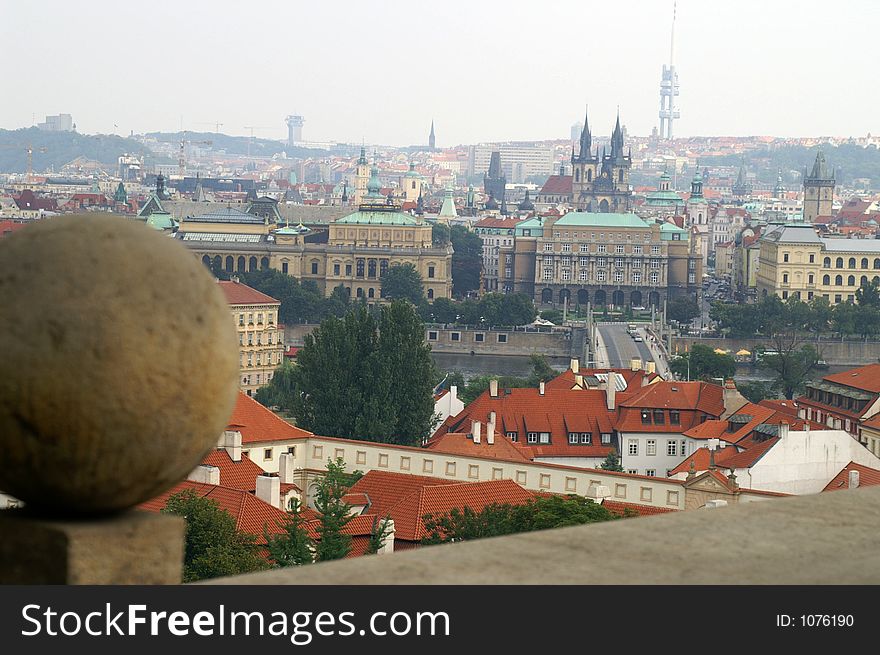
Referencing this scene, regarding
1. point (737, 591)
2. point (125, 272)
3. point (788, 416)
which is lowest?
point (788, 416)

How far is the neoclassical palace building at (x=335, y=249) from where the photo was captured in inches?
4589

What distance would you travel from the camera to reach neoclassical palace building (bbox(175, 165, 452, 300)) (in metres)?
117

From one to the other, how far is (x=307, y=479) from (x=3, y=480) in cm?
2738

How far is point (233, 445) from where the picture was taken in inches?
1193

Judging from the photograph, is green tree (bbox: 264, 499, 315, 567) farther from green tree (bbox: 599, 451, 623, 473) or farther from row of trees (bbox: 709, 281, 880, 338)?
row of trees (bbox: 709, 281, 880, 338)

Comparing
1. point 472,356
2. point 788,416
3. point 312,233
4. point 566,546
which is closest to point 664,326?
point 472,356

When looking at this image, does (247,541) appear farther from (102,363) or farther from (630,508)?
(102,363)

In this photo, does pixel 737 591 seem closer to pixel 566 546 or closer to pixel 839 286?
pixel 566 546

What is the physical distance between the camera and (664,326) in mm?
98250

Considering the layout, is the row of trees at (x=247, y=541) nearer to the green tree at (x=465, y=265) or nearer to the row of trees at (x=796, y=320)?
the row of trees at (x=796, y=320)

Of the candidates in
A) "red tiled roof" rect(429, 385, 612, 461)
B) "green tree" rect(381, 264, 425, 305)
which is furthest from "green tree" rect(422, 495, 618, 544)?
"green tree" rect(381, 264, 425, 305)

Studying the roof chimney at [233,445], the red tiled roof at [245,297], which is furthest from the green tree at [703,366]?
the roof chimney at [233,445]

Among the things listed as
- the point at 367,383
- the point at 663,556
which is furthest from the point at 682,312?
the point at 663,556

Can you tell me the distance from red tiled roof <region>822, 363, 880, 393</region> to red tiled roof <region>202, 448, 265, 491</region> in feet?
66.8
